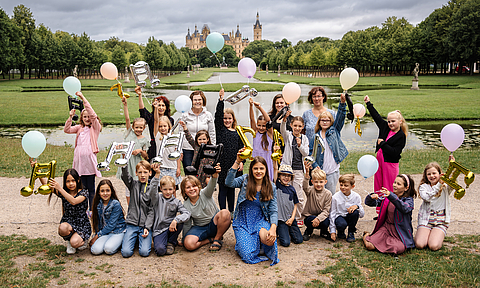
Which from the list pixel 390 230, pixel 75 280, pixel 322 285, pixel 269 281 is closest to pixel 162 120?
pixel 75 280

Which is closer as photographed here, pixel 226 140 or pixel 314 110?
pixel 226 140

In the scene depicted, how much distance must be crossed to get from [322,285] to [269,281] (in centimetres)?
65

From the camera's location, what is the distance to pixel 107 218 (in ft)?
18.2

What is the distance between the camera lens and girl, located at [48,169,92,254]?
5.27 m

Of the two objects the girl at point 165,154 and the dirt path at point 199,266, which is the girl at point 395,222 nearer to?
the dirt path at point 199,266

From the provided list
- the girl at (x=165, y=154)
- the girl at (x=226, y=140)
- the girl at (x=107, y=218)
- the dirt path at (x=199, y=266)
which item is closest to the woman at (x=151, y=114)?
the girl at (x=165, y=154)

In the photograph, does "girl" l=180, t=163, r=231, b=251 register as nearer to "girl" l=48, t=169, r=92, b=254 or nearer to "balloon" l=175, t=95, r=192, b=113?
"girl" l=48, t=169, r=92, b=254

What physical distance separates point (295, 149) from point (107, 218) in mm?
3371

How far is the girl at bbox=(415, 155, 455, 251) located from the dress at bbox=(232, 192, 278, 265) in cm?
A: 229

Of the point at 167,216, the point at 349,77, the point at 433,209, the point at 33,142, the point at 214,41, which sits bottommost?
the point at 167,216

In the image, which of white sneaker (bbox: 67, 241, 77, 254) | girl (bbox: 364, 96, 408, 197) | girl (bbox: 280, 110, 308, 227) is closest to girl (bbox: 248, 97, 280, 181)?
girl (bbox: 280, 110, 308, 227)

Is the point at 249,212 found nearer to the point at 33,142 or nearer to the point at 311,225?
the point at 311,225

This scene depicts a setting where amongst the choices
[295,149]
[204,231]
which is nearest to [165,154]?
[204,231]

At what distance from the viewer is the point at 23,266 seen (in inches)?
192
